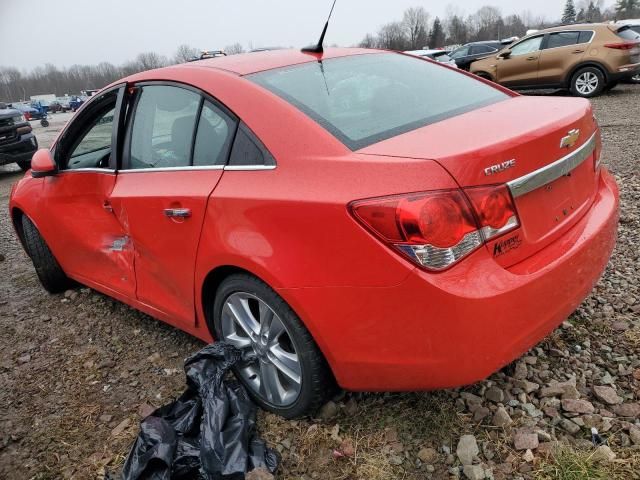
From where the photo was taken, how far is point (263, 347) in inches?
89.3

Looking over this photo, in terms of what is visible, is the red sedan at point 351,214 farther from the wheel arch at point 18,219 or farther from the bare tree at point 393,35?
the bare tree at point 393,35

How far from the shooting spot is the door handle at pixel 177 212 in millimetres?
2314

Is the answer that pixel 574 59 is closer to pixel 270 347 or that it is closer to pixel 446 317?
pixel 270 347

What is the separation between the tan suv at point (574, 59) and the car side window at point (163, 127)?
10702mm

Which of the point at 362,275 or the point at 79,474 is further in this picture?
the point at 79,474

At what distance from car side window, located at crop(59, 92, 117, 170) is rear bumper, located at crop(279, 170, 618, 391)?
5.75 feet

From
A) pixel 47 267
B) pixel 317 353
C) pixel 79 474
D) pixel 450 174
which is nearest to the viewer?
pixel 450 174

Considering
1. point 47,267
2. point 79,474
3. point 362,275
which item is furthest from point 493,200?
point 47,267

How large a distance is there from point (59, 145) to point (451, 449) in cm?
294

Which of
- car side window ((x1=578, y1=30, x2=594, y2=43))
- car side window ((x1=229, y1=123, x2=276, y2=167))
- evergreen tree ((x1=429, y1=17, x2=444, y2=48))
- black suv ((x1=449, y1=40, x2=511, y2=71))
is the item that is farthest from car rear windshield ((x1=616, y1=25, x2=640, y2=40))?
evergreen tree ((x1=429, y1=17, x2=444, y2=48))

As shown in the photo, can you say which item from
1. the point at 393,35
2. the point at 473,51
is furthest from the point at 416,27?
the point at 473,51

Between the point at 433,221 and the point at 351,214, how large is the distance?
0.27 metres

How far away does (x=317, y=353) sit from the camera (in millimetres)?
2035

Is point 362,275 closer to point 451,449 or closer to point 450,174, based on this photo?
point 450,174
